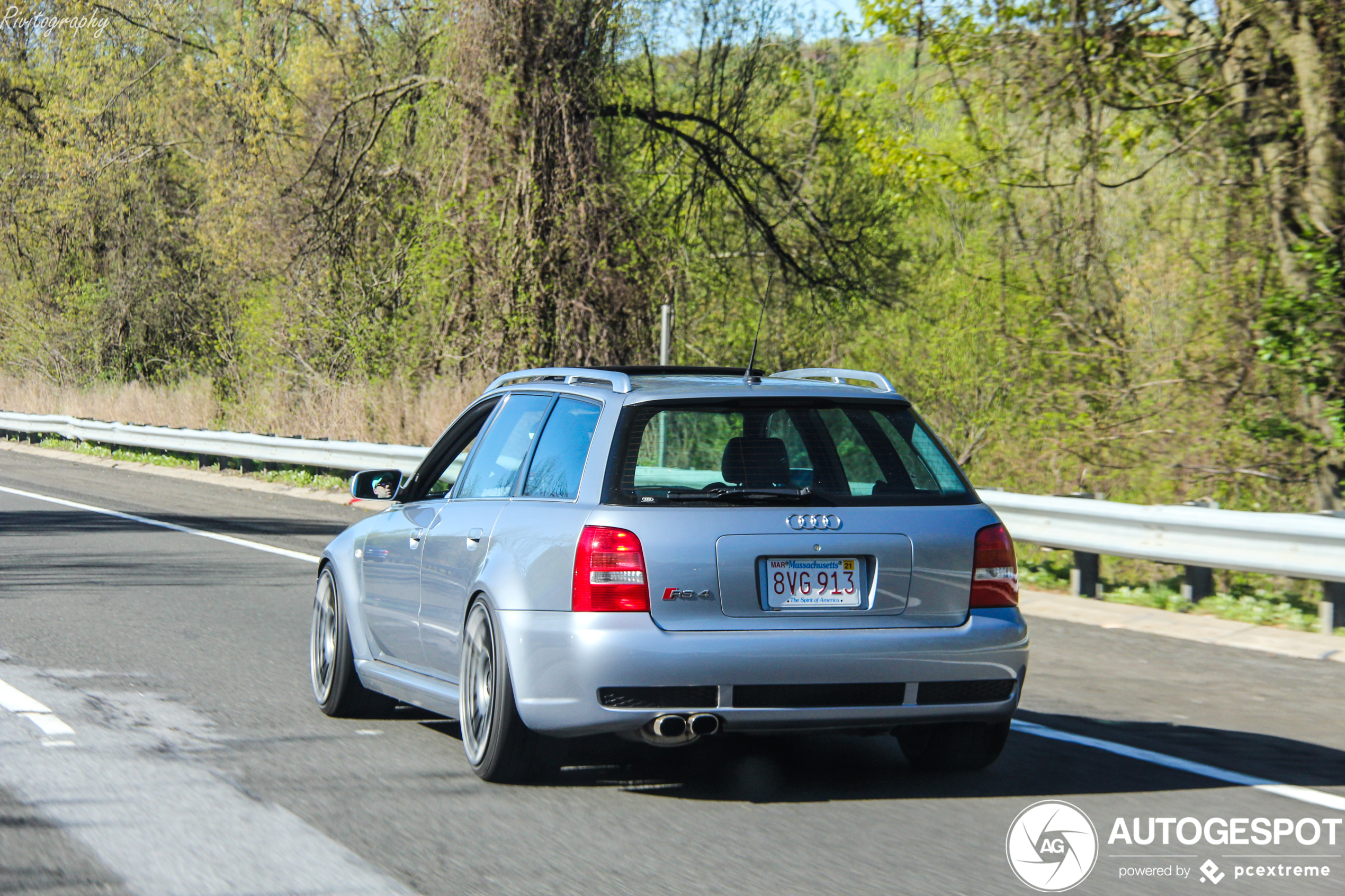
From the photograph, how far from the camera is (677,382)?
20.2 ft

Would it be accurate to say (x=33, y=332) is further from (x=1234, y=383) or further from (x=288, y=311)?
(x=1234, y=383)

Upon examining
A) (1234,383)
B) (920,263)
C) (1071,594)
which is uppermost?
(920,263)

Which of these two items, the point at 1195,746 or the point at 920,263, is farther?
the point at 920,263

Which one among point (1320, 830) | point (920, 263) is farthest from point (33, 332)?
point (1320, 830)

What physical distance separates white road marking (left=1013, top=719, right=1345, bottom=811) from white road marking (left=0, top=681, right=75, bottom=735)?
13.2 ft

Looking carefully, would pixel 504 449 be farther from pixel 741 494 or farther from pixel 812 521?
pixel 812 521

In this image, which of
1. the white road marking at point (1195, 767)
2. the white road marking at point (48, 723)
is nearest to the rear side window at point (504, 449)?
the white road marking at point (48, 723)

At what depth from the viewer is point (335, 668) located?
23.8ft

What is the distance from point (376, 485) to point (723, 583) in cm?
242

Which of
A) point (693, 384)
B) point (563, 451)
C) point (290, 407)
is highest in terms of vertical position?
point (693, 384)

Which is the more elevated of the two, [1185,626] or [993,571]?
[993,571]

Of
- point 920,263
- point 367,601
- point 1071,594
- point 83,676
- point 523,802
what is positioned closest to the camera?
point 523,802

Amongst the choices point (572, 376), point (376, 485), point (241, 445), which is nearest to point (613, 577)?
point (572, 376)

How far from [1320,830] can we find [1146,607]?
6170 millimetres
